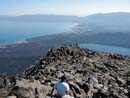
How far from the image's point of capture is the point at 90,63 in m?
41.0

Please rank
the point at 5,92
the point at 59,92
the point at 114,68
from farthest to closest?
the point at 114,68 → the point at 5,92 → the point at 59,92

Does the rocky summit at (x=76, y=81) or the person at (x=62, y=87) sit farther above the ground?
the person at (x=62, y=87)

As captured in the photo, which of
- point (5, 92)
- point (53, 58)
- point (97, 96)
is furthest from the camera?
point (53, 58)

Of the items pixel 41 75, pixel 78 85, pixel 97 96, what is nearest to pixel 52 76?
pixel 41 75

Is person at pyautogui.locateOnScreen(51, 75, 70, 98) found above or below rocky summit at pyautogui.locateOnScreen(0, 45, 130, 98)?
above

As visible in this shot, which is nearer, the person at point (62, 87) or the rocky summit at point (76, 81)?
the person at point (62, 87)

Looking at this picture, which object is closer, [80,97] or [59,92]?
[59,92]

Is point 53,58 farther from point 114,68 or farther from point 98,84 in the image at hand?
point 98,84

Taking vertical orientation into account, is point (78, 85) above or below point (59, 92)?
below

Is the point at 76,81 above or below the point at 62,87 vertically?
below

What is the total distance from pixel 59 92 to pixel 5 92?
14.6ft

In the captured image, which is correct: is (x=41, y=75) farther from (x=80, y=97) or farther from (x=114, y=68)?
(x=114, y=68)

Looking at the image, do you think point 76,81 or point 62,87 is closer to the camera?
point 62,87

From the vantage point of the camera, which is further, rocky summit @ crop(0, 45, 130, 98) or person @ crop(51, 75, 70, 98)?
rocky summit @ crop(0, 45, 130, 98)
